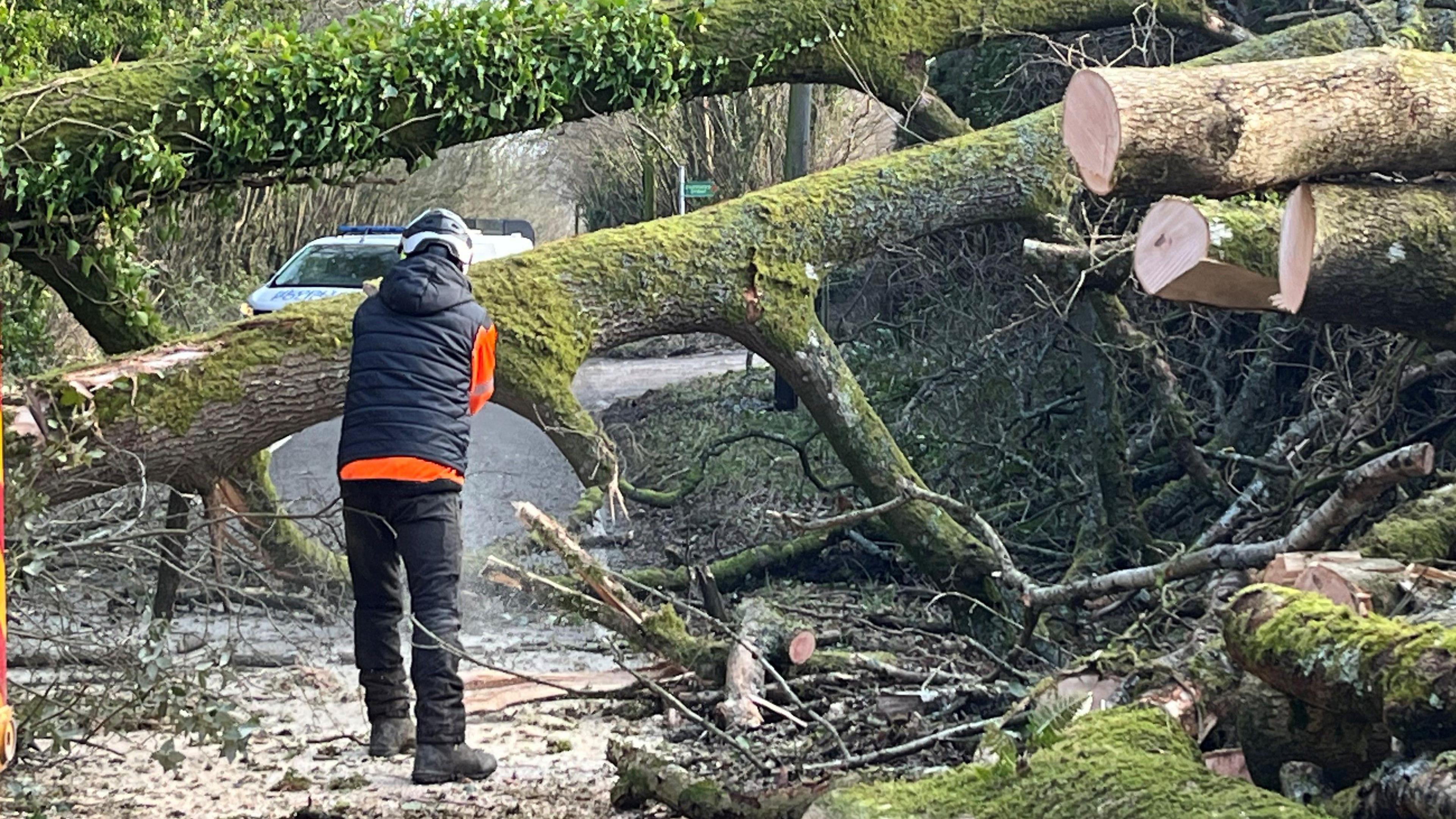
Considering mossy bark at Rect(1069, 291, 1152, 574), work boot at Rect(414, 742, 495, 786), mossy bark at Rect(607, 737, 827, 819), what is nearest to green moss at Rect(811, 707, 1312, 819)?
mossy bark at Rect(607, 737, 827, 819)

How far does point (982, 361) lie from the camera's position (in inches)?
343

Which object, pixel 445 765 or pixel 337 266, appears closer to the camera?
pixel 445 765

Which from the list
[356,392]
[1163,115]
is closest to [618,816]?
[356,392]

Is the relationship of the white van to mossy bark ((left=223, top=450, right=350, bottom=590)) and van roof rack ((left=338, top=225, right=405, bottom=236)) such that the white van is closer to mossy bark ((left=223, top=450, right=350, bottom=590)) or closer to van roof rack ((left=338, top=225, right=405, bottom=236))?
Result: van roof rack ((left=338, top=225, right=405, bottom=236))

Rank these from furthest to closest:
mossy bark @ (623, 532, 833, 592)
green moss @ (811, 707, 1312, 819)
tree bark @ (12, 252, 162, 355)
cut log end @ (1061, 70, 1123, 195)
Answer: mossy bark @ (623, 532, 833, 592) → tree bark @ (12, 252, 162, 355) → cut log end @ (1061, 70, 1123, 195) → green moss @ (811, 707, 1312, 819)

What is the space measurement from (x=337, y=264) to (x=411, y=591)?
32.5ft

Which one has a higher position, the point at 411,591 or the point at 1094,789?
the point at 1094,789

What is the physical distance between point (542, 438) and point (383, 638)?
8448mm

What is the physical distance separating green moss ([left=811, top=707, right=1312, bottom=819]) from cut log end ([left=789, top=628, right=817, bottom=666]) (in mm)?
2121

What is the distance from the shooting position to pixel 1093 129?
431 centimetres

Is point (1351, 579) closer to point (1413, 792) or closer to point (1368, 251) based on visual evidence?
point (1368, 251)

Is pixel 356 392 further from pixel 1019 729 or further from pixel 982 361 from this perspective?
pixel 982 361

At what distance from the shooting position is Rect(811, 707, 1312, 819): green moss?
8.87 ft

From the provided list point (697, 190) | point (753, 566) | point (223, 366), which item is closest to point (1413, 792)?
point (223, 366)
